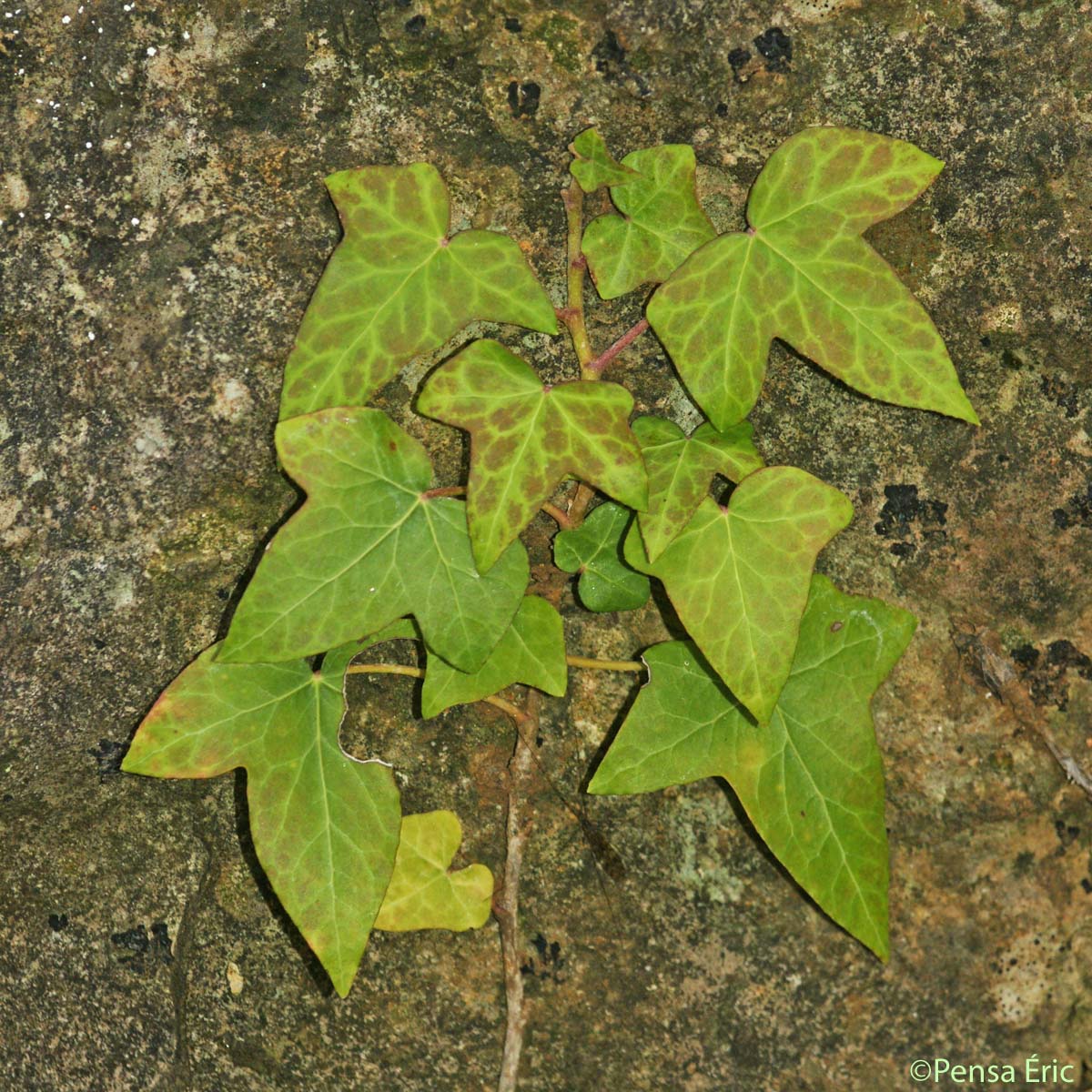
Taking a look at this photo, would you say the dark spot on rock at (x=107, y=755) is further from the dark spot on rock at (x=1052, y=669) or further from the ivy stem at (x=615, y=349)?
the dark spot on rock at (x=1052, y=669)

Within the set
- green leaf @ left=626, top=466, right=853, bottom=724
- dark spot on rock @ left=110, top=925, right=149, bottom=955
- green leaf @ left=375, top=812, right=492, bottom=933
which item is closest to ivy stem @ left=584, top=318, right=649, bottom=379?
green leaf @ left=626, top=466, right=853, bottom=724

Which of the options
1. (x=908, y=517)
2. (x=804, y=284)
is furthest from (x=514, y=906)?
(x=804, y=284)

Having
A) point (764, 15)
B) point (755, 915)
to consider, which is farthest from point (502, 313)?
point (755, 915)

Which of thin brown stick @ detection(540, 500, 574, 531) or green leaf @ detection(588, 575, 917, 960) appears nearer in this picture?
green leaf @ detection(588, 575, 917, 960)

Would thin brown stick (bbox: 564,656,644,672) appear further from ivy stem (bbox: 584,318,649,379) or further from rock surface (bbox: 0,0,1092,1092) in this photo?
ivy stem (bbox: 584,318,649,379)

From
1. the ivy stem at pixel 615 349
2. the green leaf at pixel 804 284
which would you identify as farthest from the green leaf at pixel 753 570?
the ivy stem at pixel 615 349

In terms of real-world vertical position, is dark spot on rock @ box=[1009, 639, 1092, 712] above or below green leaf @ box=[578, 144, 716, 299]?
below
